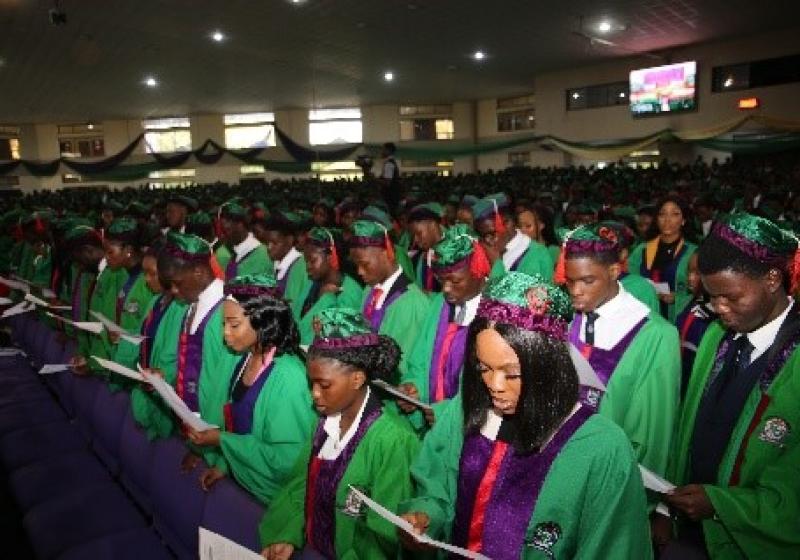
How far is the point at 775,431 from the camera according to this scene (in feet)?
7.04

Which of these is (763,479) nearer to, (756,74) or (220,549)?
(220,549)

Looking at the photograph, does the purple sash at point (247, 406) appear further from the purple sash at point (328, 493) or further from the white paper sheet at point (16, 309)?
the white paper sheet at point (16, 309)

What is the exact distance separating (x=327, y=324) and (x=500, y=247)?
12.2 feet

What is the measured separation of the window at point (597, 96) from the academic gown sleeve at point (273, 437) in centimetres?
2103

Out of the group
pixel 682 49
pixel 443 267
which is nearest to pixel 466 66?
pixel 682 49

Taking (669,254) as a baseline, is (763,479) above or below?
below

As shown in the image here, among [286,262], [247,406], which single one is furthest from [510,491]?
[286,262]

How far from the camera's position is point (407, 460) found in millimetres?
2248

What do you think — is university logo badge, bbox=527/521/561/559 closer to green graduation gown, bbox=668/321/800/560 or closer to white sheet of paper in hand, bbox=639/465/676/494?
white sheet of paper in hand, bbox=639/465/676/494

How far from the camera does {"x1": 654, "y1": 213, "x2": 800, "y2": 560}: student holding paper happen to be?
6.76 ft

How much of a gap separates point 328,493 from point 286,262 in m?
4.07

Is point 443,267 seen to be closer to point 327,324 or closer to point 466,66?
point 327,324

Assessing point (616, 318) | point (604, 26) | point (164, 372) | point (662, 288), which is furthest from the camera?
point (604, 26)

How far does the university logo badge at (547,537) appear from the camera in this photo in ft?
5.41
